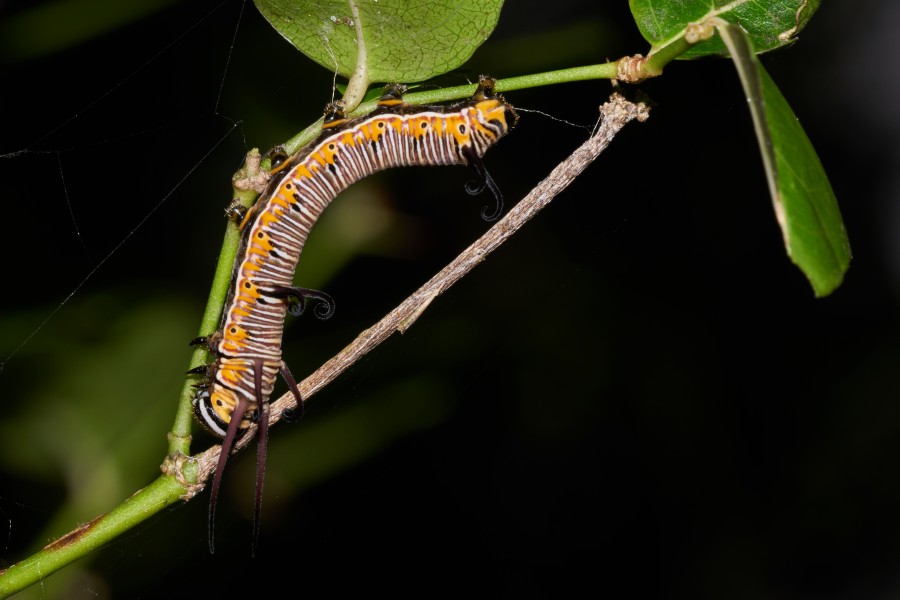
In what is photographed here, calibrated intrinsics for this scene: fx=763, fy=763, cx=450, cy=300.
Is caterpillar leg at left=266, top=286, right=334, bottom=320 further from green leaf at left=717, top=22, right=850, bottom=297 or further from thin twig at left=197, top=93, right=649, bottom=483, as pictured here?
green leaf at left=717, top=22, right=850, bottom=297

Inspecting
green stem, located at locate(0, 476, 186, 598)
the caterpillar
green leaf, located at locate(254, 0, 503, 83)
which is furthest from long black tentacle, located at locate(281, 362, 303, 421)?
green leaf, located at locate(254, 0, 503, 83)

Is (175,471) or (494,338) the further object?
(494,338)

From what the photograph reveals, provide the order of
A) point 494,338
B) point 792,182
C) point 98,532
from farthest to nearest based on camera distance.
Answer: point 494,338 → point 98,532 → point 792,182

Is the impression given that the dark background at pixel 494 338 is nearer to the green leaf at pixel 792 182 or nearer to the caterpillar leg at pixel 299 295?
the caterpillar leg at pixel 299 295

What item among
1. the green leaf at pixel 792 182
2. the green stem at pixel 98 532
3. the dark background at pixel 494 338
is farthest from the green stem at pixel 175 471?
the dark background at pixel 494 338

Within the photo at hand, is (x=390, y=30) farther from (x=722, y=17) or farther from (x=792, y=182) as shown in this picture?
(x=792, y=182)

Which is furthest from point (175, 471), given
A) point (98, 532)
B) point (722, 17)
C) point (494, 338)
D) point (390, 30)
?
point (494, 338)
